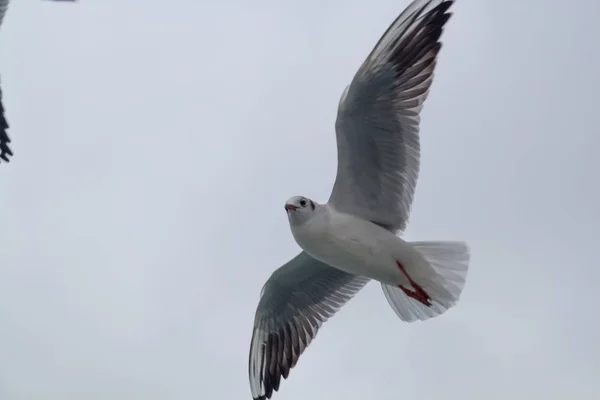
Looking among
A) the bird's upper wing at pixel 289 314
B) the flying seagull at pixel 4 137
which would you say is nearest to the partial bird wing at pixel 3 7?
the flying seagull at pixel 4 137

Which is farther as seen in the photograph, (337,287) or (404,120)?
(337,287)

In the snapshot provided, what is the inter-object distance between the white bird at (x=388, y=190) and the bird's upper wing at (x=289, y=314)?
0.63 feet

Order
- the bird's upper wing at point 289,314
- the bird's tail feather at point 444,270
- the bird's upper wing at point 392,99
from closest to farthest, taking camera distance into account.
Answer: the bird's upper wing at point 392,99 < the bird's tail feather at point 444,270 < the bird's upper wing at point 289,314

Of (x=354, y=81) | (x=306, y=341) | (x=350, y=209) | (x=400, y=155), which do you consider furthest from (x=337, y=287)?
(x=354, y=81)

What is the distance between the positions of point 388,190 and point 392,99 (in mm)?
724

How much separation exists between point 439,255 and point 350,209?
691 millimetres

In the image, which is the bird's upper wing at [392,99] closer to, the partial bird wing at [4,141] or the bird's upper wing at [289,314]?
the bird's upper wing at [289,314]

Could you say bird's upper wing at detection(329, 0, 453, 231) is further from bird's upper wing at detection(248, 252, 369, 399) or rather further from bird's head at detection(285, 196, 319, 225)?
bird's upper wing at detection(248, 252, 369, 399)

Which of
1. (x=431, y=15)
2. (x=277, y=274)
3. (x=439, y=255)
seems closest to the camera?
(x=431, y=15)

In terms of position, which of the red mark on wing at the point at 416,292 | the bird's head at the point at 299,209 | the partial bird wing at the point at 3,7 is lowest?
the red mark on wing at the point at 416,292

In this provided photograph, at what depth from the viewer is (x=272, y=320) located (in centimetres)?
751

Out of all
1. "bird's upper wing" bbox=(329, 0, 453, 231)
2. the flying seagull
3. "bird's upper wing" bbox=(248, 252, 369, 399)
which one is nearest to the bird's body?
"bird's upper wing" bbox=(329, 0, 453, 231)

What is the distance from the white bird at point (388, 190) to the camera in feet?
20.1

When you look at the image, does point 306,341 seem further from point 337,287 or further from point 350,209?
point 350,209
